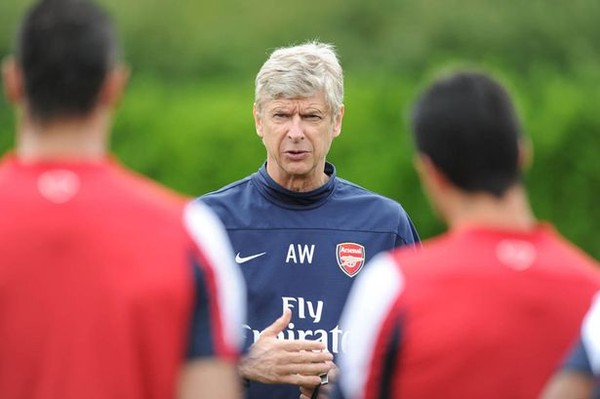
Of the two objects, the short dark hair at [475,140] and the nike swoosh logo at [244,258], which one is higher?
the short dark hair at [475,140]

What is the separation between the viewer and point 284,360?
628cm

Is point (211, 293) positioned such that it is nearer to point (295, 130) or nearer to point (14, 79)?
point (14, 79)

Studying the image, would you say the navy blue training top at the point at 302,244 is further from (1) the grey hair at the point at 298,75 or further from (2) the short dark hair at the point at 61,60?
(2) the short dark hair at the point at 61,60

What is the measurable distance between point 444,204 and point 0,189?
1.23 m

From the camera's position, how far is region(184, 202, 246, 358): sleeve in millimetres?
3998

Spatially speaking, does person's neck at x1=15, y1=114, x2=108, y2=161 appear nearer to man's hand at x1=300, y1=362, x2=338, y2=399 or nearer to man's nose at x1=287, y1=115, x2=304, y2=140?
man's hand at x1=300, y1=362, x2=338, y2=399

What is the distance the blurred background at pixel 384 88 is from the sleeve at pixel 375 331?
9406mm

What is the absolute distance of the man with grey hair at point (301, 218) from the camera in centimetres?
658

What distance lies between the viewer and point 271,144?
22.7 ft

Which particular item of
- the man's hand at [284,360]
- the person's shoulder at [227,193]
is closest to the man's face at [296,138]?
the person's shoulder at [227,193]

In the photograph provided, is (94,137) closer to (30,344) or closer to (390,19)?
(30,344)

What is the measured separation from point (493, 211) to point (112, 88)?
3.62 ft

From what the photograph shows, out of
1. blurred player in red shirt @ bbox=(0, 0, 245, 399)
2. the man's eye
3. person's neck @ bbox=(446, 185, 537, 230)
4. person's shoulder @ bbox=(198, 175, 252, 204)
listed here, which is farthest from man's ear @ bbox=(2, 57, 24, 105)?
the man's eye

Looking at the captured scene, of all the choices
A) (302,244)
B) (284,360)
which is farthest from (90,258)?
(302,244)
